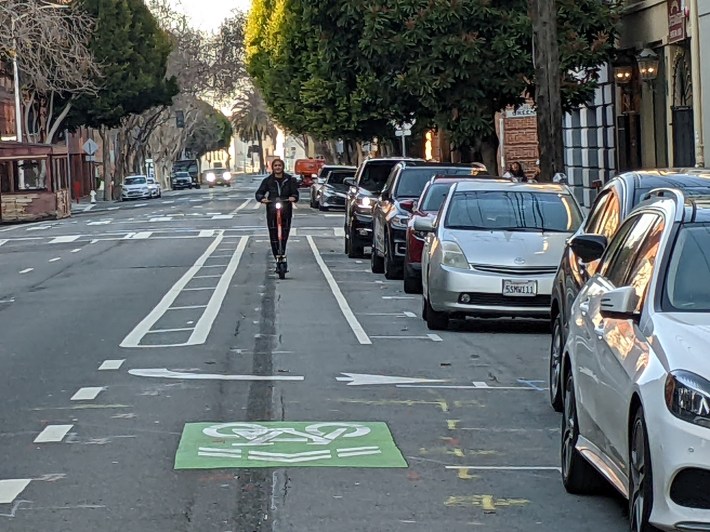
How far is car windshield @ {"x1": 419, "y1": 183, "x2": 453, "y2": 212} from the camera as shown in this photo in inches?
816

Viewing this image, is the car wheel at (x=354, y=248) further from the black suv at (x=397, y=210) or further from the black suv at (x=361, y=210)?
the black suv at (x=397, y=210)

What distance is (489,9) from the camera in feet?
106

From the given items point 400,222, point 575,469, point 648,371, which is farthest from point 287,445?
point 400,222

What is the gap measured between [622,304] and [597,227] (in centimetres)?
460

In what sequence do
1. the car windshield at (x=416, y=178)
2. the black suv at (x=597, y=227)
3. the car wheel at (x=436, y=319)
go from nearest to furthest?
1. the black suv at (x=597, y=227)
2. the car wheel at (x=436, y=319)
3. the car windshield at (x=416, y=178)

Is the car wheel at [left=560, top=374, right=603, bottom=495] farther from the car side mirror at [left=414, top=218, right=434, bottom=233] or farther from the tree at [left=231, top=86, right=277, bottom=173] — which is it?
the tree at [left=231, top=86, right=277, bottom=173]

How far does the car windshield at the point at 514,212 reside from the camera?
16.4 metres

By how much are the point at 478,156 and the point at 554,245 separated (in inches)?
821

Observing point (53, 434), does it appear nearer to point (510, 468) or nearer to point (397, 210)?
point (510, 468)

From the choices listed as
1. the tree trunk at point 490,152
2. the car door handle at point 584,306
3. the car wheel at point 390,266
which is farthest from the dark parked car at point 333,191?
the car door handle at point 584,306

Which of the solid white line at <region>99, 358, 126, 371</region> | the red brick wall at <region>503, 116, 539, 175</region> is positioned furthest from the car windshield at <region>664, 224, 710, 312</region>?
the red brick wall at <region>503, 116, 539, 175</region>

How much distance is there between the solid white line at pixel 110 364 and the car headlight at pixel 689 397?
25.8 feet

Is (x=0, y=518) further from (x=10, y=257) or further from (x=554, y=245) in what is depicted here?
(x=10, y=257)

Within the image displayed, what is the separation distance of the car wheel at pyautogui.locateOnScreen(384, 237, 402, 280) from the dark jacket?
1621 mm
